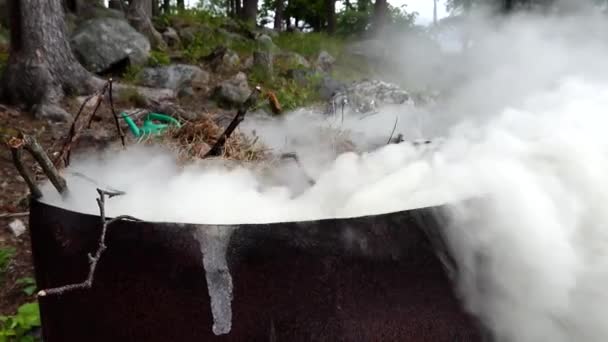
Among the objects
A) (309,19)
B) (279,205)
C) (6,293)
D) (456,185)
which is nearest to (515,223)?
(456,185)

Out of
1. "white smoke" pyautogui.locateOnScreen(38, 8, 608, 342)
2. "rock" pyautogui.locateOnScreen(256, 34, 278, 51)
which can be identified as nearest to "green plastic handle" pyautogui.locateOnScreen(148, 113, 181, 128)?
"white smoke" pyautogui.locateOnScreen(38, 8, 608, 342)

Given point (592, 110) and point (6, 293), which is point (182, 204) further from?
point (6, 293)

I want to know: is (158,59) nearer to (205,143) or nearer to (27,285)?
(27,285)

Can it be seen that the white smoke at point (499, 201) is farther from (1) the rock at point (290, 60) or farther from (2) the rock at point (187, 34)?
(2) the rock at point (187, 34)

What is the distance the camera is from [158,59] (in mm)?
8656

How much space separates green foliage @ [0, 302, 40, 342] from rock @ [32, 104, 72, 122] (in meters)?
3.12

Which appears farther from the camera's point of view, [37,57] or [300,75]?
[300,75]

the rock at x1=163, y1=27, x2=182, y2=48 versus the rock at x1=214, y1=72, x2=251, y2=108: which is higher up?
→ the rock at x1=163, y1=27, x2=182, y2=48

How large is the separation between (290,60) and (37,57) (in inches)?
208

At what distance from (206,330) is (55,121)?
4.80 m

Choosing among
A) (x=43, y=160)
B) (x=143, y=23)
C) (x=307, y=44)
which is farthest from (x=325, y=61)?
(x=43, y=160)

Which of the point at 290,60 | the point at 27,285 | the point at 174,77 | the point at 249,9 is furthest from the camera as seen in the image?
the point at 249,9

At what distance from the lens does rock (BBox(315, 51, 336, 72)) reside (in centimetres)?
1141

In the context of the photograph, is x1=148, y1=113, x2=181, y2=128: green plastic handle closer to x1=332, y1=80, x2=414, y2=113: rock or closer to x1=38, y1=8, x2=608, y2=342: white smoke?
x1=38, y1=8, x2=608, y2=342: white smoke
